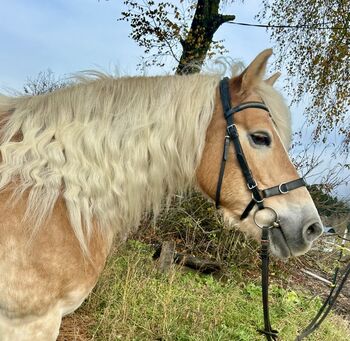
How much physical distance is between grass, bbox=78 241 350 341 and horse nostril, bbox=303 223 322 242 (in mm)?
2069

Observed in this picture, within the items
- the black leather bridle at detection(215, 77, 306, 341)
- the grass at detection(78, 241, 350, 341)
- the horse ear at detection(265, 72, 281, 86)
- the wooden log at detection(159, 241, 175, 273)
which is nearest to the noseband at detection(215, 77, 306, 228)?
the black leather bridle at detection(215, 77, 306, 341)

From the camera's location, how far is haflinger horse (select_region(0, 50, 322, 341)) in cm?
206

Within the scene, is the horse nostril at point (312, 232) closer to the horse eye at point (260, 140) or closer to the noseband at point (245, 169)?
the noseband at point (245, 169)

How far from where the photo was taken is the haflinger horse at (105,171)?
2062mm

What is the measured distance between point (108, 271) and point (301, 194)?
9.66 feet

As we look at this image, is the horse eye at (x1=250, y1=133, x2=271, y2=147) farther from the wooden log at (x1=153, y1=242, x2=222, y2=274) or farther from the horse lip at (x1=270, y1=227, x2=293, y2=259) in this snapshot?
the wooden log at (x1=153, y1=242, x2=222, y2=274)

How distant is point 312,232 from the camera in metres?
2.33

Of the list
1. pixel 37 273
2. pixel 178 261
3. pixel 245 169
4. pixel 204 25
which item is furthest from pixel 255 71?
pixel 204 25

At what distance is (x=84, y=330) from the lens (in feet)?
13.6

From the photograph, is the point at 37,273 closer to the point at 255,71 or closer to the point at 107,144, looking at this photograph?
the point at 107,144

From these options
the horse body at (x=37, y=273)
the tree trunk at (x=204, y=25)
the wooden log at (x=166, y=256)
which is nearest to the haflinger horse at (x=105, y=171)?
the horse body at (x=37, y=273)

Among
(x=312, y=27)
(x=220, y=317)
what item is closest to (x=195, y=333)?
(x=220, y=317)

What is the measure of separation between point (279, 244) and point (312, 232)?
0.20 meters

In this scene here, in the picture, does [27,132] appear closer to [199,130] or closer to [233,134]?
[199,130]
